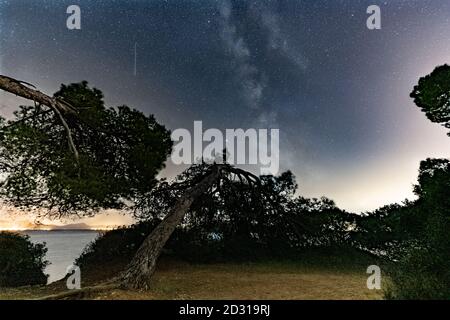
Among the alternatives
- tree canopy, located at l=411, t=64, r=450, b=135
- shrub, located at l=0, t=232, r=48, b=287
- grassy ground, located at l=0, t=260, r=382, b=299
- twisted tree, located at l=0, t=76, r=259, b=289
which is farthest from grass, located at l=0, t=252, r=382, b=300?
shrub, located at l=0, t=232, r=48, b=287

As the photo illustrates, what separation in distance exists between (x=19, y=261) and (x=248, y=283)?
11.8 m

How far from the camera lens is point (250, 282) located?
363 inches

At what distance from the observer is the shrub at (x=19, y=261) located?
1439 cm

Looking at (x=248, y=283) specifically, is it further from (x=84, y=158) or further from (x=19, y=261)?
(x=19, y=261)

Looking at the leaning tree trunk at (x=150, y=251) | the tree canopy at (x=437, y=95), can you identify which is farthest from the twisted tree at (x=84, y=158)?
the tree canopy at (x=437, y=95)

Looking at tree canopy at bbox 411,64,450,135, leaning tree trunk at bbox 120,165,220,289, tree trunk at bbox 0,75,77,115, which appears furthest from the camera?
tree canopy at bbox 411,64,450,135

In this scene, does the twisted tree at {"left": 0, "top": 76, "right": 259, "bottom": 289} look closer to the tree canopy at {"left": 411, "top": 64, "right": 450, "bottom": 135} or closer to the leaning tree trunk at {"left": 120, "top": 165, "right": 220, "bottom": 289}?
the leaning tree trunk at {"left": 120, "top": 165, "right": 220, "bottom": 289}

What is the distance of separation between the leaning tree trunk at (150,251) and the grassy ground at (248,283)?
0.37 m

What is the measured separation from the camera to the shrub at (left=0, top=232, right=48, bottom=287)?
14.4 meters

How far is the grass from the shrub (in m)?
6.61

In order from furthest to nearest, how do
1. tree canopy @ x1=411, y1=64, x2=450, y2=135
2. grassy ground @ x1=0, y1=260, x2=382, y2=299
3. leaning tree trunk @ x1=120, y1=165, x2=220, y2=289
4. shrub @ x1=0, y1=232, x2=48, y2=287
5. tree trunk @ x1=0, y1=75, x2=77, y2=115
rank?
1. shrub @ x1=0, y1=232, x2=48, y2=287
2. tree canopy @ x1=411, y1=64, x2=450, y2=135
3. leaning tree trunk @ x1=120, y1=165, x2=220, y2=289
4. grassy ground @ x1=0, y1=260, x2=382, y2=299
5. tree trunk @ x1=0, y1=75, x2=77, y2=115

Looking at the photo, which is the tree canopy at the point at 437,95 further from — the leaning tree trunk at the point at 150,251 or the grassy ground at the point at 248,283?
the leaning tree trunk at the point at 150,251

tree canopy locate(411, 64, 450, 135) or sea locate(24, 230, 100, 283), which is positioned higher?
tree canopy locate(411, 64, 450, 135)

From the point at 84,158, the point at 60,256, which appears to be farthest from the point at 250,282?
the point at 60,256
